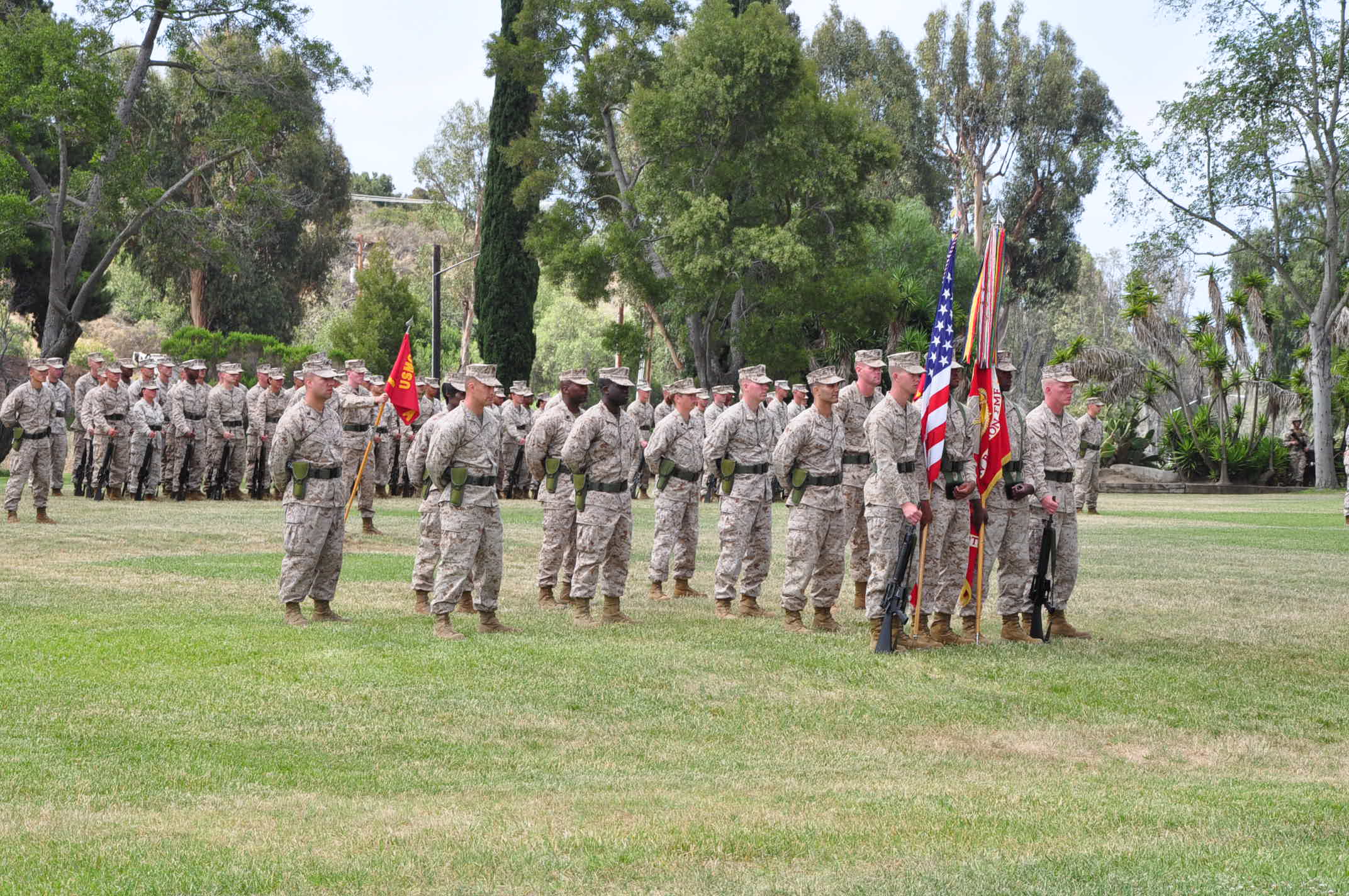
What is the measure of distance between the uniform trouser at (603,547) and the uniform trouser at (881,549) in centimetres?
204

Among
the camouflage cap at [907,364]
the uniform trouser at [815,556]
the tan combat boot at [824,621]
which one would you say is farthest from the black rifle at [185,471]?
the camouflage cap at [907,364]

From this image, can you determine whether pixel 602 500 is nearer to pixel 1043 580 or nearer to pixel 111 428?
pixel 1043 580

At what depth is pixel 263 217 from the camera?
38062mm

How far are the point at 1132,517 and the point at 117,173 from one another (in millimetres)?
23132

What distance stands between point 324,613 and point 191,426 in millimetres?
14266

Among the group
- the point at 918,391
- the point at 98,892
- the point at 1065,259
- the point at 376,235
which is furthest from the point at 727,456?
the point at 376,235

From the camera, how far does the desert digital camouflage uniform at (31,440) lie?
19.1 meters

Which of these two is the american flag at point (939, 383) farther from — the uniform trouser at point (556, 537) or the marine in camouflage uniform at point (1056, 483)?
the uniform trouser at point (556, 537)

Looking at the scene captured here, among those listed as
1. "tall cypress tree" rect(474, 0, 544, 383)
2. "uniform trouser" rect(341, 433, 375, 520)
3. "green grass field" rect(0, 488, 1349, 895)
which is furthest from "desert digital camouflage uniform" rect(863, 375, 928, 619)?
"tall cypress tree" rect(474, 0, 544, 383)

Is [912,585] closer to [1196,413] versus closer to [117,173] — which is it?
[117,173]

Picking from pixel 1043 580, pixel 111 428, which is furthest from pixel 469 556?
pixel 111 428

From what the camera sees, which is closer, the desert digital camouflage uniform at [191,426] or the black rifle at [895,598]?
the black rifle at [895,598]

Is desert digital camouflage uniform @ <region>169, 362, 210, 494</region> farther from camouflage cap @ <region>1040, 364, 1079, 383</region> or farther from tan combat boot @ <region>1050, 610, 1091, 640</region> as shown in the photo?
tan combat boot @ <region>1050, 610, 1091, 640</region>

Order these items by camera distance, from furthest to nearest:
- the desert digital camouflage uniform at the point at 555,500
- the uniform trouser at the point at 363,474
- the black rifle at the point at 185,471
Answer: the black rifle at the point at 185,471, the uniform trouser at the point at 363,474, the desert digital camouflage uniform at the point at 555,500
